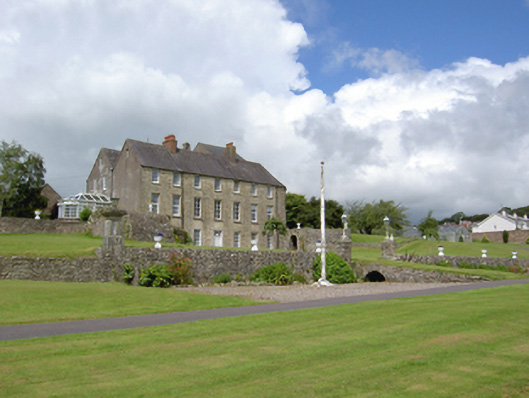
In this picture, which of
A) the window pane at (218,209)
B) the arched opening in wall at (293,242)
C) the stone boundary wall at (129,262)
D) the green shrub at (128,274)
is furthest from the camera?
the arched opening in wall at (293,242)

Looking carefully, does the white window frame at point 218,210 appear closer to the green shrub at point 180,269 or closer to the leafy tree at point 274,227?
the leafy tree at point 274,227

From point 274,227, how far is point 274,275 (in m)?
25.0

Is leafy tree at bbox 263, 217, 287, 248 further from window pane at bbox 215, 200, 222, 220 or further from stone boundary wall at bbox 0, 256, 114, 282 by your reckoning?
stone boundary wall at bbox 0, 256, 114, 282

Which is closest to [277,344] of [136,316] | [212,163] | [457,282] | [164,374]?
[164,374]

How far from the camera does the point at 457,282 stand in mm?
26812

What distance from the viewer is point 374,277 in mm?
31984

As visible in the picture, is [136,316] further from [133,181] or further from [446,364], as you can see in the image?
[133,181]

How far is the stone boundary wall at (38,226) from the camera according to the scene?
36.2 meters

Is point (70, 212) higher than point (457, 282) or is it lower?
higher

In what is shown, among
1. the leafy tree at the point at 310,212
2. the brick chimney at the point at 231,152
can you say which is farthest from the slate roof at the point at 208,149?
Answer: the leafy tree at the point at 310,212

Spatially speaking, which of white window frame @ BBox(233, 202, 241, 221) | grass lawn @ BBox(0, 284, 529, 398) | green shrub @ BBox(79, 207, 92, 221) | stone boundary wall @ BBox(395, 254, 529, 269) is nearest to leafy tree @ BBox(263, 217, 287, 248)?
white window frame @ BBox(233, 202, 241, 221)

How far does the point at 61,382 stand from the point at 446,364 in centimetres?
484

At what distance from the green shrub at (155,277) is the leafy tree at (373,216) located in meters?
57.6

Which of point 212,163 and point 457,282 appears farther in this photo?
point 212,163
